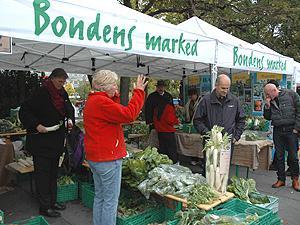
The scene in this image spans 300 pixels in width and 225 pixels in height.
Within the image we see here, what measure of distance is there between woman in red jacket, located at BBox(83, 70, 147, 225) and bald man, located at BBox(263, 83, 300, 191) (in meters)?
2.96

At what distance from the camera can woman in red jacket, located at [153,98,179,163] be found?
556cm

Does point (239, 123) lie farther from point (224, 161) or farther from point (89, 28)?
point (89, 28)

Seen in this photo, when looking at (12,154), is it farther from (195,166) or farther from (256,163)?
(256,163)

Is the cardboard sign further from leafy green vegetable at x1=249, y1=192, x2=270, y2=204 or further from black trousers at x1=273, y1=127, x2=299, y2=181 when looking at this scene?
black trousers at x1=273, y1=127, x2=299, y2=181

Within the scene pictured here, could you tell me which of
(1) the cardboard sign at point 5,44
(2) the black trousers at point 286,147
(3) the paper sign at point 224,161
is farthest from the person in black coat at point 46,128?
(2) the black trousers at point 286,147

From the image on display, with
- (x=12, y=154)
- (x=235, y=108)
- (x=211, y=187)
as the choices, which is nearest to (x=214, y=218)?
(x=211, y=187)

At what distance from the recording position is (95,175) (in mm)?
2873

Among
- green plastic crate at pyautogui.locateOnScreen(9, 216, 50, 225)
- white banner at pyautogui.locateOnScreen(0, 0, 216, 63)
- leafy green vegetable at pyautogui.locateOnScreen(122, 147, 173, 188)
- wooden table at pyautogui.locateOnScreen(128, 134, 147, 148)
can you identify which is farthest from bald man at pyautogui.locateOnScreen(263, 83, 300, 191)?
green plastic crate at pyautogui.locateOnScreen(9, 216, 50, 225)

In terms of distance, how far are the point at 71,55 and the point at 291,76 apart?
5.19m

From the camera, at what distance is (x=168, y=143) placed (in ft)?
18.6

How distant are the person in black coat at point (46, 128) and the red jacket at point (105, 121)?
0.98m

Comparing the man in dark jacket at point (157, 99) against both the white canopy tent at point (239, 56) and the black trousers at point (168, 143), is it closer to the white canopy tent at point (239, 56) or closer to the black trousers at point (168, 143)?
the black trousers at point (168, 143)

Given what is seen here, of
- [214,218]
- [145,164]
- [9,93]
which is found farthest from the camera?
[9,93]

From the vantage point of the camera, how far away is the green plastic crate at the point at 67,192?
4305mm
